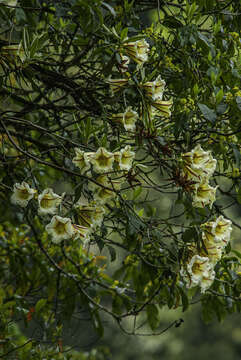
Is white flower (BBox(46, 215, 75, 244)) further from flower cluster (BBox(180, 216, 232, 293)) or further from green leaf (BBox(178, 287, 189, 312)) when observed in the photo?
green leaf (BBox(178, 287, 189, 312))

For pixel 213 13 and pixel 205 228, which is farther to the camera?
pixel 213 13

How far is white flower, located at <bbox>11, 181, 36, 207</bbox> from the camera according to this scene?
138cm

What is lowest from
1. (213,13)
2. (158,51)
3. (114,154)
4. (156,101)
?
(114,154)

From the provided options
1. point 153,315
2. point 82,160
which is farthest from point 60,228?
point 153,315

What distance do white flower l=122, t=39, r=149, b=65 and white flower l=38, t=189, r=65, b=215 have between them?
0.37 meters

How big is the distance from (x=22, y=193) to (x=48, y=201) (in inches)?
2.9

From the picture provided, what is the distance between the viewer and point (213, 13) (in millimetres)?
1694

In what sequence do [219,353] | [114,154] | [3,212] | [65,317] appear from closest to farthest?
1. [114,154]
2. [65,317]
3. [3,212]
4. [219,353]

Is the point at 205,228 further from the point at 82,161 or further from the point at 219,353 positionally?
the point at 219,353

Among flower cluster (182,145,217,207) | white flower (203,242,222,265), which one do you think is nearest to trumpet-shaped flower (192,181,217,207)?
flower cluster (182,145,217,207)

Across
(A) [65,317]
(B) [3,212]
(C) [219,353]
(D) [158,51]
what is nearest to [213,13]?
(D) [158,51]

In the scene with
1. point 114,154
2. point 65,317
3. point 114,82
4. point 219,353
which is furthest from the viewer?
point 219,353

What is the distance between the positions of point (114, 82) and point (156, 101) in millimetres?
113

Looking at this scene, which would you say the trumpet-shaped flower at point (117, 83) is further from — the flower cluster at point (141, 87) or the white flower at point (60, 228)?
the white flower at point (60, 228)
